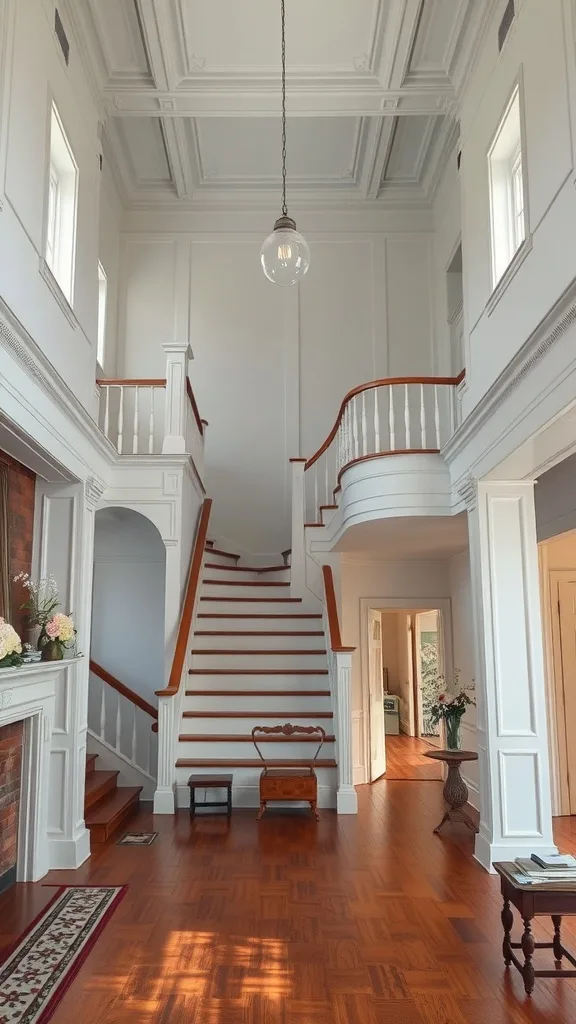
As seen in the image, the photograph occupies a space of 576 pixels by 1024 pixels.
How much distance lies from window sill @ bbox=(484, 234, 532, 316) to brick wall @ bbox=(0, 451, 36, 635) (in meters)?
3.49

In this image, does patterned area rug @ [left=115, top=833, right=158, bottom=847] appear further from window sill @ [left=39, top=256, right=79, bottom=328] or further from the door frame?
window sill @ [left=39, top=256, right=79, bottom=328]

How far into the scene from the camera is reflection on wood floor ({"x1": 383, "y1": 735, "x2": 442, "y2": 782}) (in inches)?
358

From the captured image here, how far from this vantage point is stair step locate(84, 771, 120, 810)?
6.24 metres

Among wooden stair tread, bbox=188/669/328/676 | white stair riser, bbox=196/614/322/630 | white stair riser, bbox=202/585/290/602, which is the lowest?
wooden stair tread, bbox=188/669/328/676

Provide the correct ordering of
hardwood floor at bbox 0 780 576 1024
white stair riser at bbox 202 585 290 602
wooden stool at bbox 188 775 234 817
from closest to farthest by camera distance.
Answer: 1. hardwood floor at bbox 0 780 576 1024
2. wooden stool at bbox 188 775 234 817
3. white stair riser at bbox 202 585 290 602

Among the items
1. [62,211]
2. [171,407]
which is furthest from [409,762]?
[62,211]

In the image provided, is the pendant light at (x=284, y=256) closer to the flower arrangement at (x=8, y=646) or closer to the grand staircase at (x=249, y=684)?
the flower arrangement at (x=8, y=646)

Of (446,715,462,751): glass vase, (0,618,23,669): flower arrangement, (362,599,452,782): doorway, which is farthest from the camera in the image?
(362,599,452,782): doorway

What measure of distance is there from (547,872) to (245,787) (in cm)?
387

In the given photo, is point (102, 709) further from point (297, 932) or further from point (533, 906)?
point (533, 906)

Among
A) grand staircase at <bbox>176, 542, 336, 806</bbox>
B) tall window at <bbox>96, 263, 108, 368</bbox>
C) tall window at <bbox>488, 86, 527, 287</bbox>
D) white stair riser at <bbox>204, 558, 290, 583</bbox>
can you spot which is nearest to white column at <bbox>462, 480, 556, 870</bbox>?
tall window at <bbox>488, 86, 527, 287</bbox>

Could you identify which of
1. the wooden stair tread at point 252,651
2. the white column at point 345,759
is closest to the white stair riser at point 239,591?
the wooden stair tread at point 252,651

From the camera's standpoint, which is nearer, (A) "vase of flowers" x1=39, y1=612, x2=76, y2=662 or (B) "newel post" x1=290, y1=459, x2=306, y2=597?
(A) "vase of flowers" x1=39, y1=612, x2=76, y2=662

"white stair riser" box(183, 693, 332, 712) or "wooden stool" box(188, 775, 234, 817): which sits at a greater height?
"white stair riser" box(183, 693, 332, 712)
